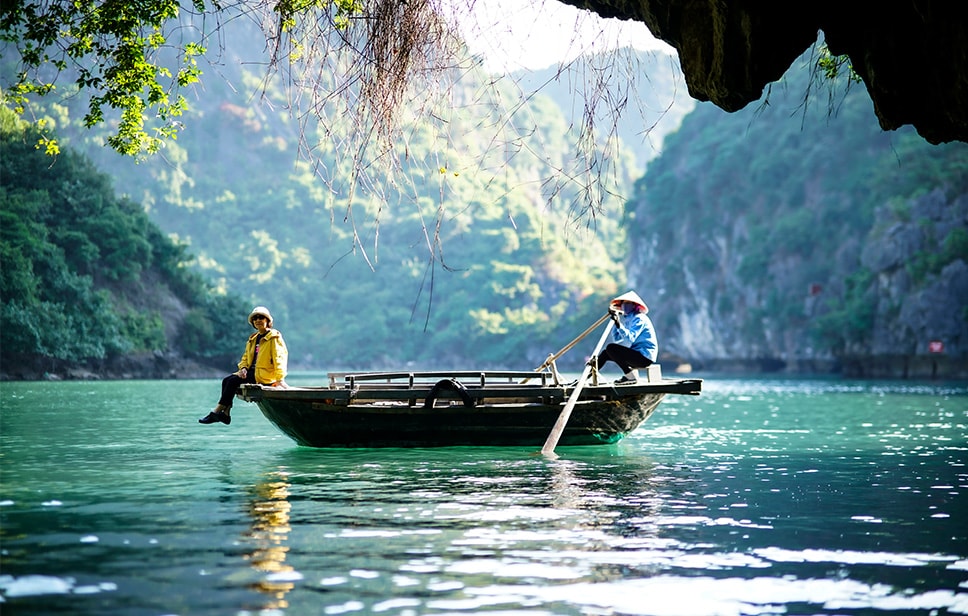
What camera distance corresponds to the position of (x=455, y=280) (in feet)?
397

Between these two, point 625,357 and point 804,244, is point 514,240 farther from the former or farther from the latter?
point 625,357

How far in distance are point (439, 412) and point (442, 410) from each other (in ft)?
0.15

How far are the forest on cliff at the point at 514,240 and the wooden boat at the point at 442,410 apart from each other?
3.88 m

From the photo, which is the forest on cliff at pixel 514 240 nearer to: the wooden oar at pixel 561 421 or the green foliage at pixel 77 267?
the green foliage at pixel 77 267

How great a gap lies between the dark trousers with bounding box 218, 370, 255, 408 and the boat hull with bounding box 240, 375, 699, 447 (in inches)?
5.9

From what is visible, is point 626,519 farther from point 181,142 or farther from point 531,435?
A: point 181,142

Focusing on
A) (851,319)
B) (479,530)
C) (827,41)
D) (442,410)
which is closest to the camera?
(479,530)

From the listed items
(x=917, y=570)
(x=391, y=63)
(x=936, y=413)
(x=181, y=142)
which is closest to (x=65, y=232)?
(x=936, y=413)

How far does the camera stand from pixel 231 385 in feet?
44.0

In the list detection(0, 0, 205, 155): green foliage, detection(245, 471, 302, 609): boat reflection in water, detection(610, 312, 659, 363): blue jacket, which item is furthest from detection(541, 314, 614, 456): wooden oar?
detection(0, 0, 205, 155): green foliage

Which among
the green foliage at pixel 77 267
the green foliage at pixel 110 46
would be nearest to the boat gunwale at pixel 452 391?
the green foliage at pixel 110 46

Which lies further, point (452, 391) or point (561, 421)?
point (452, 391)

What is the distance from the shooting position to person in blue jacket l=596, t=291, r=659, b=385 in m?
14.2

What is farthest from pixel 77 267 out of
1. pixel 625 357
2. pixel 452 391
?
pixel 625 357
